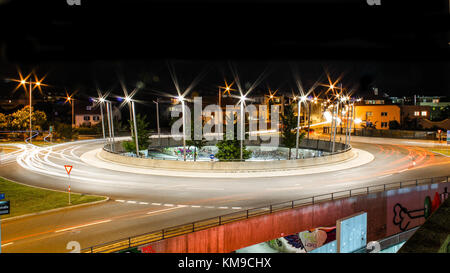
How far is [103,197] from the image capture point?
53.8ft

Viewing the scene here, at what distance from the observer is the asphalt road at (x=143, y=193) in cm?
1158

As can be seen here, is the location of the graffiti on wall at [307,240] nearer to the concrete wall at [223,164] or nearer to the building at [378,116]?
the concrete wall at [223,164]

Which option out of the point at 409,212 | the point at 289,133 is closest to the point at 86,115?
the point at 289,133

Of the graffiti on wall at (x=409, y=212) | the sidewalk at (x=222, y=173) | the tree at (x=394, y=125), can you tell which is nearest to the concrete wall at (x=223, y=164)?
the sidewalk at (x=222, y=173)

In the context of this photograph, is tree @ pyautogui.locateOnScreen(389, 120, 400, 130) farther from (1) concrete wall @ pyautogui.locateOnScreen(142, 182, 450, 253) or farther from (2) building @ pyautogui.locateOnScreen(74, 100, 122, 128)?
(2) building @ pyautogui.locateOnScreen(74, 100, 122, 128)

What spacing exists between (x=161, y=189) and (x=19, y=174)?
39.6 feet

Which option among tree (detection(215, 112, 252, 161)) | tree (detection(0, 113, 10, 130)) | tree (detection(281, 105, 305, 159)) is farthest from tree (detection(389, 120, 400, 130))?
tree (detection(0, 113, 10, 130))

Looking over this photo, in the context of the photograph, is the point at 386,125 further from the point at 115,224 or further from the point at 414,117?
the point at 115,224

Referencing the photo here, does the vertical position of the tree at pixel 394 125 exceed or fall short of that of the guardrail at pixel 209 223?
it exceeds it

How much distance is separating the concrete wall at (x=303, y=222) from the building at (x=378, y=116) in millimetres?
52670

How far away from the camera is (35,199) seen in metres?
15.9

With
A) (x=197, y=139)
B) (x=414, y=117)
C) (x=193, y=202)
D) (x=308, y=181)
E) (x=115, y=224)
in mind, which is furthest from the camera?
→ (x=414, y=117)

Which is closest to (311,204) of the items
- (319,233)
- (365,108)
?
(319,233)
